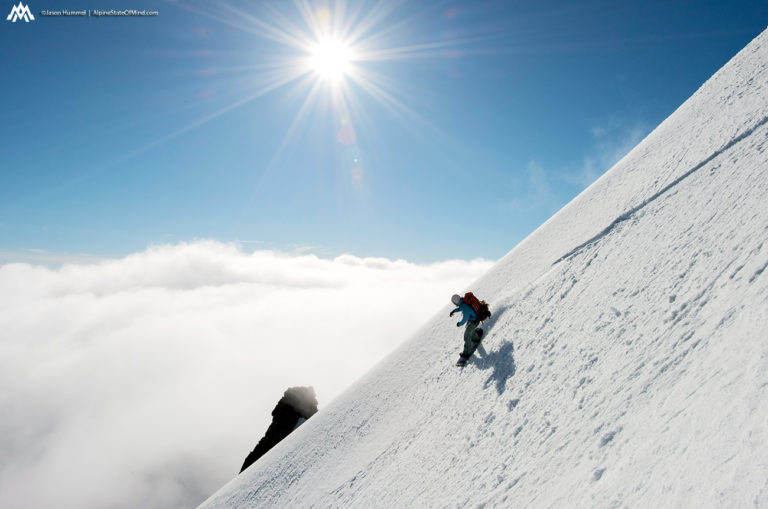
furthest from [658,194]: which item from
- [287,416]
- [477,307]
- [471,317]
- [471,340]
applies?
[287,416]

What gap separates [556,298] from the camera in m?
8.50

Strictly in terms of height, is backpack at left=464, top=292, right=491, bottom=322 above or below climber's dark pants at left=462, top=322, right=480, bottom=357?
above

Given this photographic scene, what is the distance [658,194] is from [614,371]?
22.5 ft

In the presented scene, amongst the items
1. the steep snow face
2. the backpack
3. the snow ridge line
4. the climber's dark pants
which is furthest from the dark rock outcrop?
the snow ridge line

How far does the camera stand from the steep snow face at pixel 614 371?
11.6 feet

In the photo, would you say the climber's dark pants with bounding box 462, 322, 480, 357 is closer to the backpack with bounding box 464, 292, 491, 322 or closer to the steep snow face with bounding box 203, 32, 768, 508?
the backpack with bounding box 464, 292, 491, 322

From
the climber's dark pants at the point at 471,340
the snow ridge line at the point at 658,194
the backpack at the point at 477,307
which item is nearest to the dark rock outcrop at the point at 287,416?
the climber's dark pants at the point at 471,340

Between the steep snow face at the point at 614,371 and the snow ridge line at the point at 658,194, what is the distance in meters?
0.06

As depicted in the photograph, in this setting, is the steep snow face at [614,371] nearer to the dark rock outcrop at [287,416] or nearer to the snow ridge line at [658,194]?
the snow ridge line at [658,194]

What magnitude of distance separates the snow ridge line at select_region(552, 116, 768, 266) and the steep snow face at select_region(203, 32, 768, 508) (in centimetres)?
6

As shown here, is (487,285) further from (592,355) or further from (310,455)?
(310,455)

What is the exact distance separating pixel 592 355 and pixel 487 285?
7877mm

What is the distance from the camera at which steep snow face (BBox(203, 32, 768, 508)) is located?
3.54 metres

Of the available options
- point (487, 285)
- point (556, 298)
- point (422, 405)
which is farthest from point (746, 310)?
point (487, 285)
